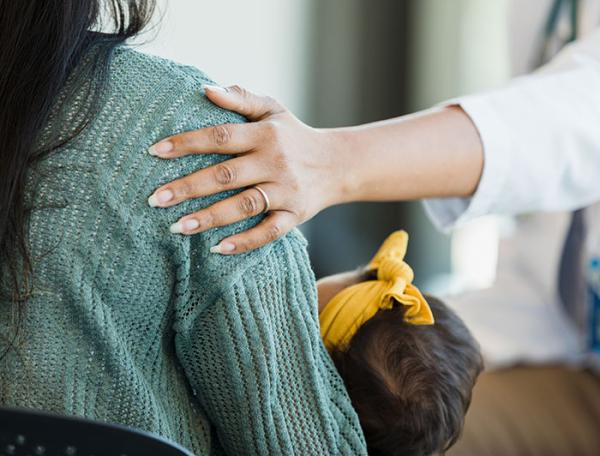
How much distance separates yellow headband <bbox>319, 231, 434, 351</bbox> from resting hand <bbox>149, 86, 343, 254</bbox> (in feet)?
0.32

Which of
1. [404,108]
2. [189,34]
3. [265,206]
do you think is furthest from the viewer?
[404,108]

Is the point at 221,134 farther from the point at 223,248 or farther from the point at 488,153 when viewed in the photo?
the point at 488,153

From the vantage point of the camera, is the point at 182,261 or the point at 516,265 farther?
the point at 516,265

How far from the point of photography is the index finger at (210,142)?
0.77 metres

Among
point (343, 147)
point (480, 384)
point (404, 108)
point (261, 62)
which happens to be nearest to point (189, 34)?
point (261, 62)

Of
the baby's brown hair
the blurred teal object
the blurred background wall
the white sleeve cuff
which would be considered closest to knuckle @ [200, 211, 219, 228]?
the baby's brown hair

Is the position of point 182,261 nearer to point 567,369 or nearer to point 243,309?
point 243,309

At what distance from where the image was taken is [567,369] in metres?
1.67

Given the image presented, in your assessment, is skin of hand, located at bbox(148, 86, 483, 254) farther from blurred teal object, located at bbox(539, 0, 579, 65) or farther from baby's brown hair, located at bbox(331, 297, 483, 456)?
blurred teal object, located at bbox(539, 0, 579, 65)

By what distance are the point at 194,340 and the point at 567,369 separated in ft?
3.47

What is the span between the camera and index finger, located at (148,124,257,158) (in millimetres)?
768

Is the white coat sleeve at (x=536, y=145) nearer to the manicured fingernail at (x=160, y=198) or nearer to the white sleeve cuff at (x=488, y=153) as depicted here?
the white sleeve cuff at (x=488, y=153)

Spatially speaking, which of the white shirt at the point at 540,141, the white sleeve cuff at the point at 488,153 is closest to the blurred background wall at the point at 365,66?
the white shirt at the point at 540,141

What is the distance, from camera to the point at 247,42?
8.86 ft
